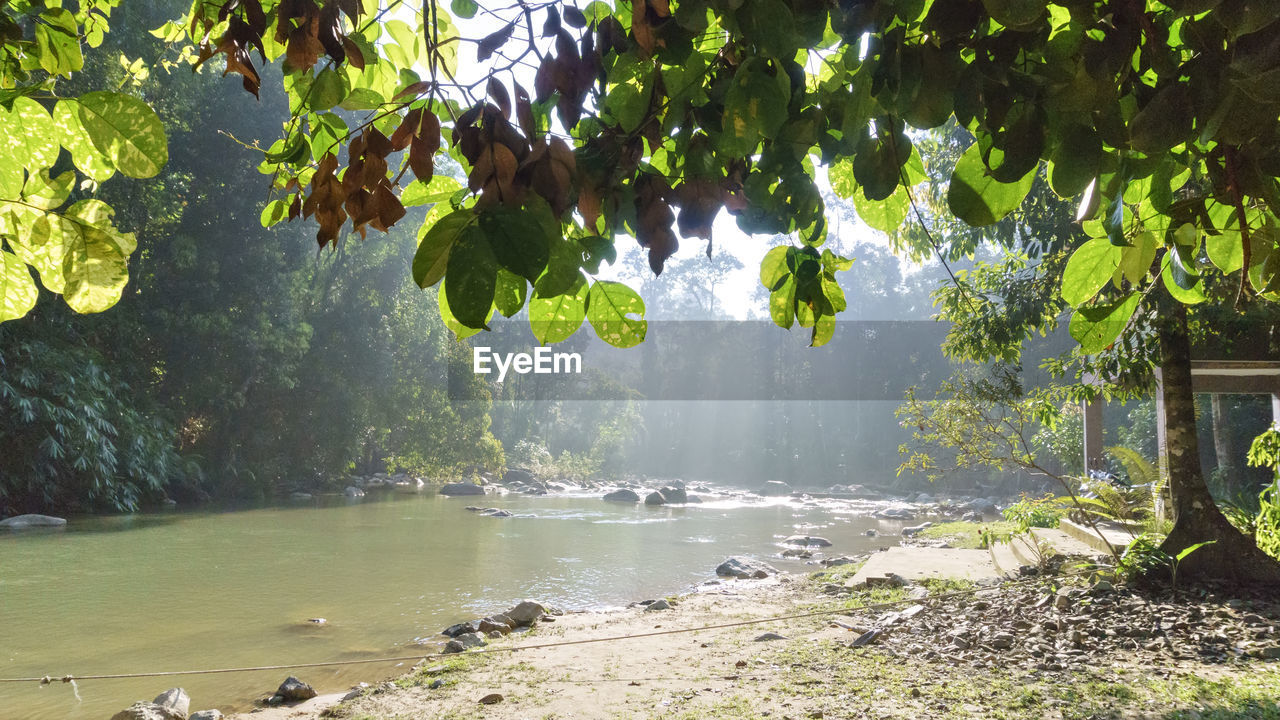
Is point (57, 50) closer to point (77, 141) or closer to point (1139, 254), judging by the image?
point (77, 141)

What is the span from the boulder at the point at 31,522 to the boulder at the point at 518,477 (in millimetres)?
12365

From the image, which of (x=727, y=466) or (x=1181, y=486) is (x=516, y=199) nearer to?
(x=1181, y=486)

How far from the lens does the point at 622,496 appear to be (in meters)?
19.6

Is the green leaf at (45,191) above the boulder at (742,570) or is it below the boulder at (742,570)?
above

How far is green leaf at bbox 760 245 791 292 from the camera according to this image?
35.5 inches

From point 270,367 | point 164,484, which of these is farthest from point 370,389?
point 164,484

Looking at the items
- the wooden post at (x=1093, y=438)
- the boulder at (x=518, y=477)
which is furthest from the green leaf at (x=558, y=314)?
the boulder at (x=518, y=477)

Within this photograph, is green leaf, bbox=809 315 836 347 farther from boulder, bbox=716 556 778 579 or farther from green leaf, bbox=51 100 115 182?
boulder, bbox=716 556 778 579

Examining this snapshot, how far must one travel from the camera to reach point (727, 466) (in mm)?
37469

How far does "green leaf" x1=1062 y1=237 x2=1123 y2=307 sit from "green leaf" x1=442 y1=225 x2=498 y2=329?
625 mm

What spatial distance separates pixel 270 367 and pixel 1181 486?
54.1 feet

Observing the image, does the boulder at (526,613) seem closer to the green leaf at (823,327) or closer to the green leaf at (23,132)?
the green leaf at (823,327)

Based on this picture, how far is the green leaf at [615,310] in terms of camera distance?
0.78 meters

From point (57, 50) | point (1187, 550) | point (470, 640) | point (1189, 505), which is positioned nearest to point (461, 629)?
point (470, 640)
